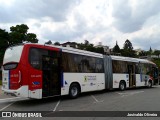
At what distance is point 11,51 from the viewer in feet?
39.9

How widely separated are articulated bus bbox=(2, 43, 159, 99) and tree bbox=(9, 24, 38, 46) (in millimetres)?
26275

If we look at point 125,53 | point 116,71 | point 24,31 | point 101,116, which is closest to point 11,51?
point 101,116

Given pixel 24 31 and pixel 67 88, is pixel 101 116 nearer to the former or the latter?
pixel 67 88

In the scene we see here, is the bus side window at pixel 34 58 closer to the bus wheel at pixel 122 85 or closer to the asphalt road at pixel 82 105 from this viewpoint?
the asphalt road at pixel 82 105

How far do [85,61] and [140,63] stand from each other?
30.9 ft

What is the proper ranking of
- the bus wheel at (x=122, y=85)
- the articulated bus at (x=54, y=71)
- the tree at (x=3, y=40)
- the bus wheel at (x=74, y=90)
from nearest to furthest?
the articulated bus at (x=54, y=71) < the bus wheel at (x=74, y=90) < the bus wheel at (x=122, y=85) < the tree at (x=3, y=40)

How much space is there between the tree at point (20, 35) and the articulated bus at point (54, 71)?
26275 mm

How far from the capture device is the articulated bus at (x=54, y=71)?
11.3m

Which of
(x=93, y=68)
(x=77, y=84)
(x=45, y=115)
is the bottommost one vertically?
(x=45, y=115)

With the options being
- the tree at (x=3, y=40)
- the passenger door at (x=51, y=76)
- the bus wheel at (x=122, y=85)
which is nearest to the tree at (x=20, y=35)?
the tree at (x=3, y=40)

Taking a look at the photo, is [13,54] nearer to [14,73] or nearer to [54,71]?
[14,73]

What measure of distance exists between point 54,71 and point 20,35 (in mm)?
31286

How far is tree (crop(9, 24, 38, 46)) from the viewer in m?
42.3

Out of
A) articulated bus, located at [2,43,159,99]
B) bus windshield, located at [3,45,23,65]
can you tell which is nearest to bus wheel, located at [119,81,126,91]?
articulated bus, located at [2,43,159,99]
